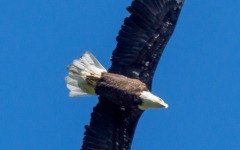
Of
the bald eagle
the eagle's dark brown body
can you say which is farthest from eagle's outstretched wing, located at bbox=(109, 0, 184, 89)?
the eagle's dark brown body

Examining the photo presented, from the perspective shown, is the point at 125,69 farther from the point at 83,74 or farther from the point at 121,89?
the point at 83,74

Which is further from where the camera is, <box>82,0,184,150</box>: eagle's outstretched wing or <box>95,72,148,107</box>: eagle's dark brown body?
<box>82,0,184,150</box>: eagle's outstretched wing

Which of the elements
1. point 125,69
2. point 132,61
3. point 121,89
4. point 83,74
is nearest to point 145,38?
point 132,61

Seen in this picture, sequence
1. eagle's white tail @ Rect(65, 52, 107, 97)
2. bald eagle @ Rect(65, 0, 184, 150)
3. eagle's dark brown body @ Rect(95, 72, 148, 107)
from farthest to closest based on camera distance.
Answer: eagle's white tail @ Rect(65, 52, 107, 97) < bald eagle @ Rect(65, 0, 184, 150) < eagle's dark brown body @ Rect(95, 72, 148, 107)

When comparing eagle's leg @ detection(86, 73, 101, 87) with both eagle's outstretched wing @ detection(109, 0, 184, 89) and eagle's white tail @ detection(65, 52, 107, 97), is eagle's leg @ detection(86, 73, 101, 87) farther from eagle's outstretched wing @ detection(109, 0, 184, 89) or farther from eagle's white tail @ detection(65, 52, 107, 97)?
eagle's outstretched wing @ detection(109, 0, 184, 89)

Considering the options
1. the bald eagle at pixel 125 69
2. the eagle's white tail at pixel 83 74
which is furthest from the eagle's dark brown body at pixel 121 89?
the eagle's white tail at pixel 83 74

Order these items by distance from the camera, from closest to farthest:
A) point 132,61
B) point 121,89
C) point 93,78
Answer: point 121,89 < point 93,78 < point 132,61

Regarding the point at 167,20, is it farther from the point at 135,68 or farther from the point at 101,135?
the point at 101,135
